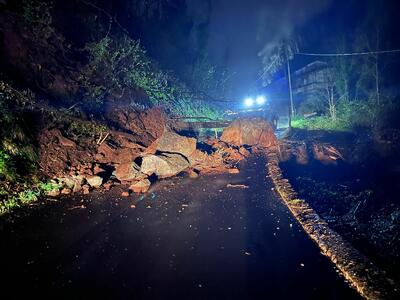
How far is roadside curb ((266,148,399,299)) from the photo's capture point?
2.79 meters

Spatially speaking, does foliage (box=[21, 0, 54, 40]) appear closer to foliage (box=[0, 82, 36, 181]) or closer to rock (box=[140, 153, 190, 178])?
foliage (box=[0, 82, 36, 181])

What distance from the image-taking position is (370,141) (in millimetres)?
11773

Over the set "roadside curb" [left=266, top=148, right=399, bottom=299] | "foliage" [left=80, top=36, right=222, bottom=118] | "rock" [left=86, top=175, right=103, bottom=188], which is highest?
"foliage" [left=80, top=36, right=222, bottom=118]

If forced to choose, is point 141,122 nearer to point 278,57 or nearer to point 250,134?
point 250,134

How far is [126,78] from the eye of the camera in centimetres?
1180

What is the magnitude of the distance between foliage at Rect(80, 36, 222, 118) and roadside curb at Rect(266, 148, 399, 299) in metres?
8.64

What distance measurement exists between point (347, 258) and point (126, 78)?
1116 centimetres

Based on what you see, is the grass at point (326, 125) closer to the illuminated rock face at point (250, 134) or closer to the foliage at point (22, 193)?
the illuminated rock face at point (250, 134)

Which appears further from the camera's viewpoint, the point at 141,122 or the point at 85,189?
the point at 141,122

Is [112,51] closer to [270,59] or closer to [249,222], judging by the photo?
[249,222]

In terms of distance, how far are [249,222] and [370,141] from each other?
1018 centimetres

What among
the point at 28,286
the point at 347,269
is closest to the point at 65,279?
the point at 28,286

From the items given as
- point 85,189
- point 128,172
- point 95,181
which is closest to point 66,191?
point 85,189

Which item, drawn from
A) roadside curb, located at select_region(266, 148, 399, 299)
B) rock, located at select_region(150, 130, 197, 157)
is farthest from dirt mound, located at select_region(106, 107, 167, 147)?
roadside curb, located at select_region(266, 148, 399, 299)
